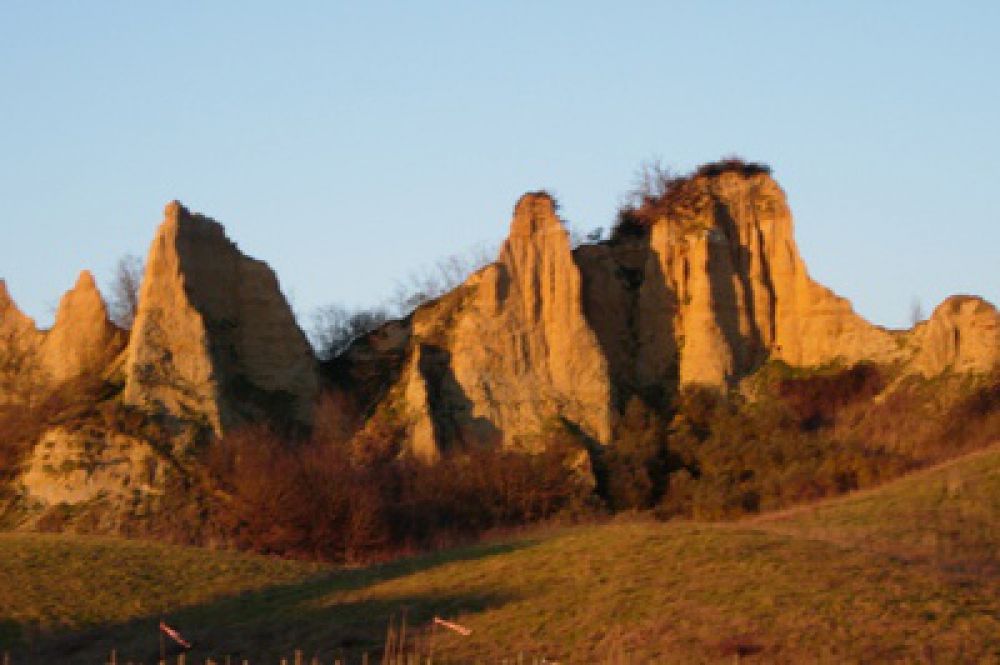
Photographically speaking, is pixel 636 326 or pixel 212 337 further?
pixel 636 326

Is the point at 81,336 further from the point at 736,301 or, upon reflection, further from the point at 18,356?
the point at 736,301

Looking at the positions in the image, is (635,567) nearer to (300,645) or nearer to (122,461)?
(300,645)

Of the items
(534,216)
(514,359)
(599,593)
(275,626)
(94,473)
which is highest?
(534,216)

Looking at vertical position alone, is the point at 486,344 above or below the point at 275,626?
above

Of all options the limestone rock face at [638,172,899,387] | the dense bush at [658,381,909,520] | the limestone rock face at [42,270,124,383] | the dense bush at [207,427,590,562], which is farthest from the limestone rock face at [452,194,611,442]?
the limestone rock face at [42,270,124,383]

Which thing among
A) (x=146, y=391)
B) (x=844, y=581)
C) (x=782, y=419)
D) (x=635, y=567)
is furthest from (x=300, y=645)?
(x=782, y=419)

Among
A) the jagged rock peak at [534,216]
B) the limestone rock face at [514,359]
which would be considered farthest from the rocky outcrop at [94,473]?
the jagged rock peak at [534,216]

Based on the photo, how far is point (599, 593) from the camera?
2905 centimetres

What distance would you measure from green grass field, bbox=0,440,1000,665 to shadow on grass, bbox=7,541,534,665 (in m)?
0.06

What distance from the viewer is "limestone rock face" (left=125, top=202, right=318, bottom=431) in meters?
51.3

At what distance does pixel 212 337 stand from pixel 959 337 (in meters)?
23.0

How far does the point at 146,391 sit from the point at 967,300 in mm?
25010

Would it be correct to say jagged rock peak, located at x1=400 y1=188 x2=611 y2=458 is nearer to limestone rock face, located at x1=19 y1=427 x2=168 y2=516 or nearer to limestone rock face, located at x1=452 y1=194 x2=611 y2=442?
limestone rock face, located at x1=452 y1=194 x2=611 y2=442

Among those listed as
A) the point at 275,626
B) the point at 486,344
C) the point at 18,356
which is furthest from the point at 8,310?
the point at 275,626
